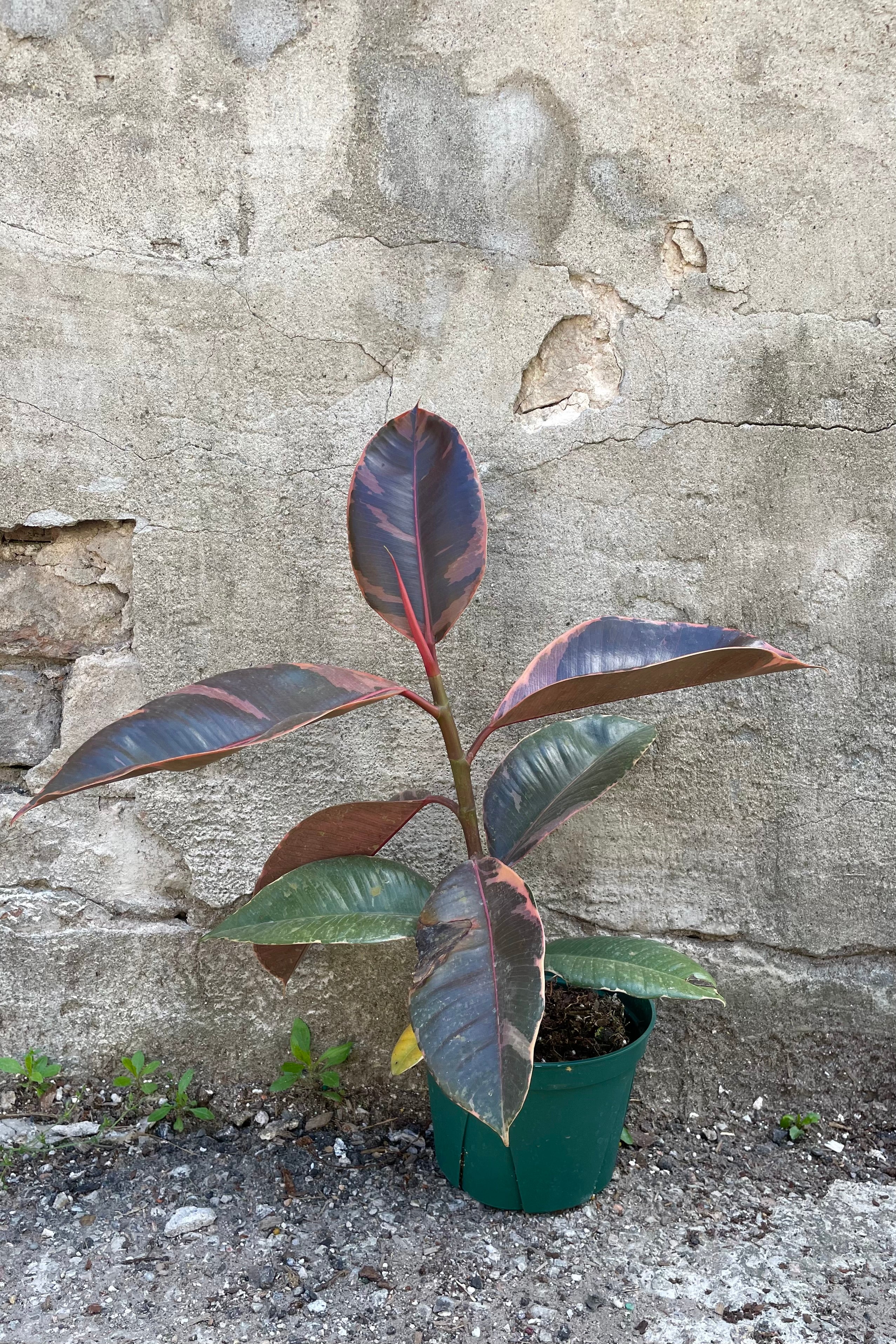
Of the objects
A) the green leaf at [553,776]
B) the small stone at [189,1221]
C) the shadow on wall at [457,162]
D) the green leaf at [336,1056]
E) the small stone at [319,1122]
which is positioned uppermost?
the shadow on wall at [457,162]

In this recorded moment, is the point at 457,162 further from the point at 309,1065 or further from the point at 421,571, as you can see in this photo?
the point at 309,1065

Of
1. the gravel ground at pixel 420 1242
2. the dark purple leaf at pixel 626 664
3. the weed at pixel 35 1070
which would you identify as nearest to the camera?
the dark purple leaf at pixel 626 664

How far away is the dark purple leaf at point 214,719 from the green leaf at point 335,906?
0.26m

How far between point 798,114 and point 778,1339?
5.91 feet

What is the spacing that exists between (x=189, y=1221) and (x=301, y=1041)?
299 mm

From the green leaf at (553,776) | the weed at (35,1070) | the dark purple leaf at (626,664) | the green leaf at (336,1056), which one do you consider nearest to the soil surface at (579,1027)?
the green leaf at (553,776)

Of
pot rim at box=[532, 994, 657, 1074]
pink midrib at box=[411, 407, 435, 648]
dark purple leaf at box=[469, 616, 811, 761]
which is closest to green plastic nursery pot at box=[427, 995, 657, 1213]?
pot rim at box=[532, 994, 657, 1074]

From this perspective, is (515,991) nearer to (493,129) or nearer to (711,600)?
(711,600)

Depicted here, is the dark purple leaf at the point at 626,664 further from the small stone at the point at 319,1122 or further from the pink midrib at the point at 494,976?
the small stone at the point at 319,1122

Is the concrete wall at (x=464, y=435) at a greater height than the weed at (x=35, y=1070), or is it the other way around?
the concrete wall at (x=464, y=435)

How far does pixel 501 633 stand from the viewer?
5.14 feet

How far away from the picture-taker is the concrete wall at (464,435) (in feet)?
4.82

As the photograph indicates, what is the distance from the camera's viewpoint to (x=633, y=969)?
1206 millimetres

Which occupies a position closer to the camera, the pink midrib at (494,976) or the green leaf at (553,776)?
the pink midrib at (494,976)
